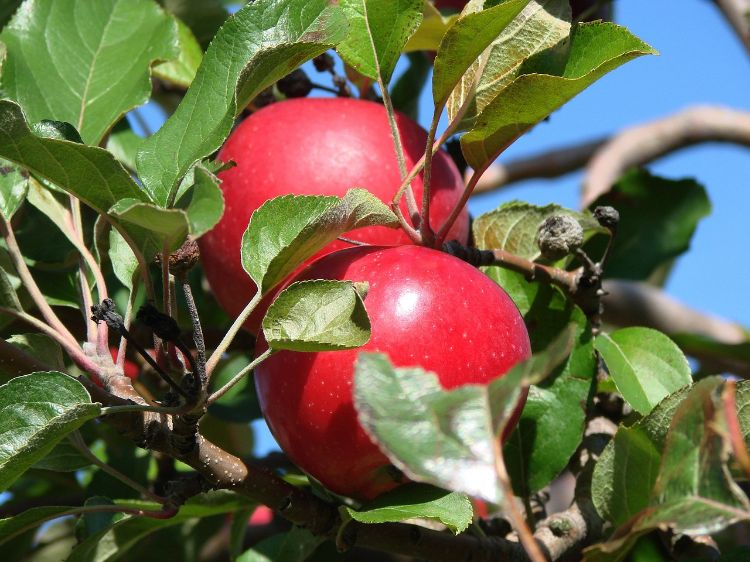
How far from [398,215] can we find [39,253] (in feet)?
1.37

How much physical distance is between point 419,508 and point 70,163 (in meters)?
0.35

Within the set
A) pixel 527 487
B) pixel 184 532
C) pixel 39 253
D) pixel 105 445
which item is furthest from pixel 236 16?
pixel 184 532

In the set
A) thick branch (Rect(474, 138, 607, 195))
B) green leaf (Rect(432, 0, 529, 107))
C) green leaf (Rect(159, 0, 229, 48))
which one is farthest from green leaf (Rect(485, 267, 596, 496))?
thick branch (Rect(474, 138, 607, 195))

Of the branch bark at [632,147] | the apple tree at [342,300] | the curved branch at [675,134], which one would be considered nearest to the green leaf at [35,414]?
the apple tree at [342,300]

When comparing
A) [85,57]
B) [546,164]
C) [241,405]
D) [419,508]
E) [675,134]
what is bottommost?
[546,164]

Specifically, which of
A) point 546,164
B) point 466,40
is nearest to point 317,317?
point 466,40

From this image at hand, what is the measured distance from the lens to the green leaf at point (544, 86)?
2.41 feet

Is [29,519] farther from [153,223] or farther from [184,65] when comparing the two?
[184,65]

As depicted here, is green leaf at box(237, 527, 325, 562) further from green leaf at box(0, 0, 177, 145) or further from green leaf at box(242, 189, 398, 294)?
green leaf at box(0, 0, 177, 145)

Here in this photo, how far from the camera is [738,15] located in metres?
2.12

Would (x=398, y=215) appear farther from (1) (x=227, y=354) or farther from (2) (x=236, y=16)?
(1) (x=227, y=354)

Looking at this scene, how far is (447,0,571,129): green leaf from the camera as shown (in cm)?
80

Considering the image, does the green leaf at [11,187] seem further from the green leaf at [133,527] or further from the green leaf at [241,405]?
the green leaf at [241,405]

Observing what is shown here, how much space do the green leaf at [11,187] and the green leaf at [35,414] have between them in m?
0.24
